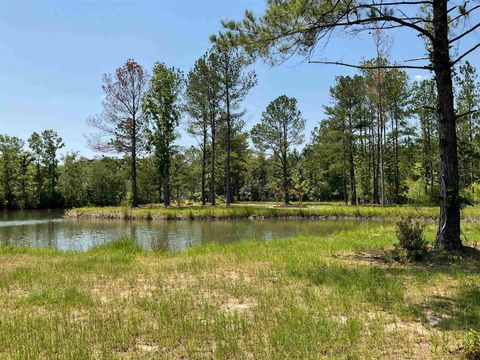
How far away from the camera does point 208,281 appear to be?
6.76m

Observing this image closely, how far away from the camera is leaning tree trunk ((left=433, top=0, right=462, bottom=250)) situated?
8578mm

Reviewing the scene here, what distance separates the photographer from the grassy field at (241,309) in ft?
12.6

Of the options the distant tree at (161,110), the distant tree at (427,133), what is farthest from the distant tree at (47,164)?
the distant tree at (427,133)

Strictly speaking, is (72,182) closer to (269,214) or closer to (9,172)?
(9,172)

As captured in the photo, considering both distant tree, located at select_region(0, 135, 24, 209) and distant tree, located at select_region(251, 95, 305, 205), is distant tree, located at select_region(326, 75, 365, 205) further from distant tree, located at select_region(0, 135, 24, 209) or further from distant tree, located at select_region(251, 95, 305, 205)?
distant tree, located at select_region(0, 135, 24, 209)

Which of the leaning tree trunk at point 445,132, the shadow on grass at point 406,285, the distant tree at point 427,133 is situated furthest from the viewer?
the distant tree at point 427,133

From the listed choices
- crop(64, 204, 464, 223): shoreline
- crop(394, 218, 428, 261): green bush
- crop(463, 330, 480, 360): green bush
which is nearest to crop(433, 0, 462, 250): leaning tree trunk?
crop(394, 218, 428, 261): green bush

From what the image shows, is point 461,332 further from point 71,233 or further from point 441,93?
point 71,233

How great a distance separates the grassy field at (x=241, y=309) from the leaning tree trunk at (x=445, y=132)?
799 millimetres

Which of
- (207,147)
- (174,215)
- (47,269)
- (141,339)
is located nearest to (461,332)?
(141,339)

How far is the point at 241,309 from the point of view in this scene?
16.8 feet

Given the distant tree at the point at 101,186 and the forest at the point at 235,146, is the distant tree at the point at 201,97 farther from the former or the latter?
the distant tree at the point at 101,186

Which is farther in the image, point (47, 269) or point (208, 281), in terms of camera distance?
point (47, 269)

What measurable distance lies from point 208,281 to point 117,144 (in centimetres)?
3324
